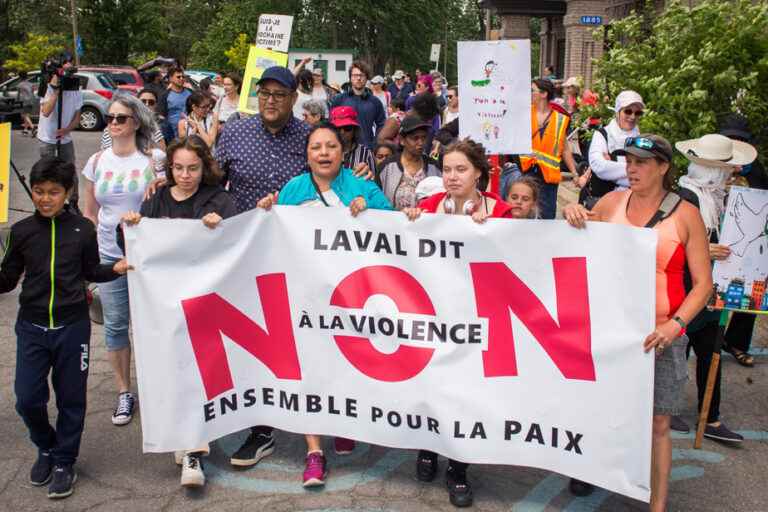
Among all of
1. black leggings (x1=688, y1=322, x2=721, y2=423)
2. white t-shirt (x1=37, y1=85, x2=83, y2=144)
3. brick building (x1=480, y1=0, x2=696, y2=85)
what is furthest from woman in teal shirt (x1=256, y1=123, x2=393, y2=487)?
brick building (x1=480, y1=0, x2=696, y2=85)

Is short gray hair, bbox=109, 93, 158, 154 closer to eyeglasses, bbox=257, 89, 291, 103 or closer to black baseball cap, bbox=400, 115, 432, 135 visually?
eyeglasses, bbox=257, 89, 291, 103

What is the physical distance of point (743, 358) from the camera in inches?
230

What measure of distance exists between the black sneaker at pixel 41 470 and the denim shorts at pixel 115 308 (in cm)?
82

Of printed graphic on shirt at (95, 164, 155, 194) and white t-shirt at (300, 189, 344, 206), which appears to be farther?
printed graphic on shirt at (95, 164, 155, 194)

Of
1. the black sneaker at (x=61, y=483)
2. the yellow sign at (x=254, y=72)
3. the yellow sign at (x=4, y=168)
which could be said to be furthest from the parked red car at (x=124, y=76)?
the black sneaker at (x=61, y=483)

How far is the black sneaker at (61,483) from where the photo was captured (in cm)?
391

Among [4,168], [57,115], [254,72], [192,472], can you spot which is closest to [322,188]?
[192,472]

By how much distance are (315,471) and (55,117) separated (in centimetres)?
656

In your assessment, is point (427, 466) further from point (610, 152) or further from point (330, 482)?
point (610, 152)

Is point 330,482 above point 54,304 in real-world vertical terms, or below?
→ below

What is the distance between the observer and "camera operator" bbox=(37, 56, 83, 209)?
29.4ft

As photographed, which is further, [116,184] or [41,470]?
[116,184]

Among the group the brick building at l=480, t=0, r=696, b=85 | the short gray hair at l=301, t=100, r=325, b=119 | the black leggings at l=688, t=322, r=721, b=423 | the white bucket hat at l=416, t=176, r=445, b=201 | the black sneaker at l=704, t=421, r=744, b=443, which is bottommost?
the black sneaker at l=704, t=421, r=744, b=443

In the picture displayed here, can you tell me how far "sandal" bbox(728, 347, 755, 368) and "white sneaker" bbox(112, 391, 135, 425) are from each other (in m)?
4.13
